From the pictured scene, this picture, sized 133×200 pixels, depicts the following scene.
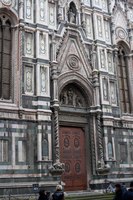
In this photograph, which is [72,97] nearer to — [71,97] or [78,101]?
[71,97]

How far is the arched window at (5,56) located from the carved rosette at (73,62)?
409 cm

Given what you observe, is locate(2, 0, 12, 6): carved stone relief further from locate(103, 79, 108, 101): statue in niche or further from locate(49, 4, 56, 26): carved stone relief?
locate(103, 79, 108, 101): statue in niche

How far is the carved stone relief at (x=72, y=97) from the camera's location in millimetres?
20703

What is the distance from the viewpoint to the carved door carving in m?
19.5

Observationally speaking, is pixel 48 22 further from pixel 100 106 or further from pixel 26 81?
pixel 100 106

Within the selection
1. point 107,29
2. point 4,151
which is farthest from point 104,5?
point 4,151

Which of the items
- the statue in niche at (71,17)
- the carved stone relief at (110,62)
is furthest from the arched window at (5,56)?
the carved stone relief at (110,62)

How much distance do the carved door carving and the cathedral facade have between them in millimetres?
59

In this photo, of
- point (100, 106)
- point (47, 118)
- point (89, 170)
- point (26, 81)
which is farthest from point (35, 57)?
point (89, 170)

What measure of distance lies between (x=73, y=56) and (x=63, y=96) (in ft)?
9.13

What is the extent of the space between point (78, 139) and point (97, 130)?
134 centimetres

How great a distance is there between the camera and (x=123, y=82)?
78.6 ft

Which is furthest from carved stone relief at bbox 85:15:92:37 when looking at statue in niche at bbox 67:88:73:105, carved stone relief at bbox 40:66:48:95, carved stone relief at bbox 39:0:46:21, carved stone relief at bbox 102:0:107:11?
carved stone relief at bbox 40:66:48:95

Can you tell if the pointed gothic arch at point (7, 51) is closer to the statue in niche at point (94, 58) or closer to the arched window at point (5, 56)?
the arched window at point (5, 56)
